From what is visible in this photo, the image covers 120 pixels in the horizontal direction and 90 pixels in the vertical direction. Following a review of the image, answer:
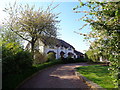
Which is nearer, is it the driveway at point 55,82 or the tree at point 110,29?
the tree at point 110,29

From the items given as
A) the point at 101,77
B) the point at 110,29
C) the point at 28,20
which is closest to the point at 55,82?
the point at 101,77

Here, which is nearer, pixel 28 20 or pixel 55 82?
pixel 55 82

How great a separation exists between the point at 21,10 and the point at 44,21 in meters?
4.25

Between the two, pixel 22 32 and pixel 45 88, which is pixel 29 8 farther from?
pixel 45 88

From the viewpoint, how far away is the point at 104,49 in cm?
360

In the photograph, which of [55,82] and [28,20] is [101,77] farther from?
[28,20]

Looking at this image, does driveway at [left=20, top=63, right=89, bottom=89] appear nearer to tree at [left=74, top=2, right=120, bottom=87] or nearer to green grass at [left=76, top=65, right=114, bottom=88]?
green grass at [left=76, top=65, right=114, bottom=88]

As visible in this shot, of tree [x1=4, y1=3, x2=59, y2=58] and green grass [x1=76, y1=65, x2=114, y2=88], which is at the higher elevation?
tree [x1=4, y1=3, x2=59, y2=58]

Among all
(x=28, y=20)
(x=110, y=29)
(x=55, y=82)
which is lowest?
(x=55, y=82)

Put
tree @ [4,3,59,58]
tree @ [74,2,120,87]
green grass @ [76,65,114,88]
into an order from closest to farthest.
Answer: tree @ [74,2,120,87] → green grass @ [76,65,114,88] → tree @ [4,3,59,58]

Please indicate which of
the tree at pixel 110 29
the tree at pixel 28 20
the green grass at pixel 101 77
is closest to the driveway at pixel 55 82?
the green grass at pixel 101 77

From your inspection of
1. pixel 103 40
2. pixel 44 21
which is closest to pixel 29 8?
pixel 44 21

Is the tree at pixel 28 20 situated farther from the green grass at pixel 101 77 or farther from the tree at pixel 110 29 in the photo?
the tree at pixel 110 29

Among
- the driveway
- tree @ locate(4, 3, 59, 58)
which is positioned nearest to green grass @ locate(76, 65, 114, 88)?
the driveway
